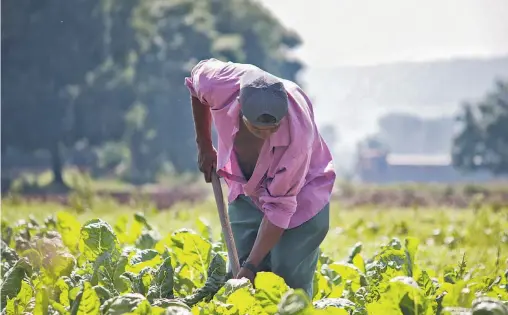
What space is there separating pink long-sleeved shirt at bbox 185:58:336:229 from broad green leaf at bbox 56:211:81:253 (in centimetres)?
131

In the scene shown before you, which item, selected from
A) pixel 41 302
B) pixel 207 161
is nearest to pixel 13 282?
pixel 41 302

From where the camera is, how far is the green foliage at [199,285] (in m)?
3.34

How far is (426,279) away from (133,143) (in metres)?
36.1

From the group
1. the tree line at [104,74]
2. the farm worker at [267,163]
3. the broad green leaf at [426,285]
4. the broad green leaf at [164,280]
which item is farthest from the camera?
the tree line at [104,74]

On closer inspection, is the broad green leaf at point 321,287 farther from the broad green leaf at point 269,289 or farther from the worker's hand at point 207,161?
the broad green leaf at point 269,289

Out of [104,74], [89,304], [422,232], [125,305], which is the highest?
[125,305]

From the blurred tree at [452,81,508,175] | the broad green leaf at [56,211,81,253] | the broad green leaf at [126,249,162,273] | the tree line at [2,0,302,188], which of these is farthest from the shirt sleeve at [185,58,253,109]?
the blurred tree at [452,81,508,175]

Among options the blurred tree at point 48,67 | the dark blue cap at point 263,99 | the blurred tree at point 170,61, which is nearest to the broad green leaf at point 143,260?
the dark blue cap at point 263,99

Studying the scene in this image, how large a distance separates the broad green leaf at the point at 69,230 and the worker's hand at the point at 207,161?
45.8 inches

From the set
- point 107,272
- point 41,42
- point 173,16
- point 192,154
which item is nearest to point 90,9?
point 41,42

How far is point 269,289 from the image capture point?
134 inches

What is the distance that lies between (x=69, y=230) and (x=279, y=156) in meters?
2.18

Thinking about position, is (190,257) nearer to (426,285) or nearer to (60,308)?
(60,308)

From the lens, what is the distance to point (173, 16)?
3912cm
